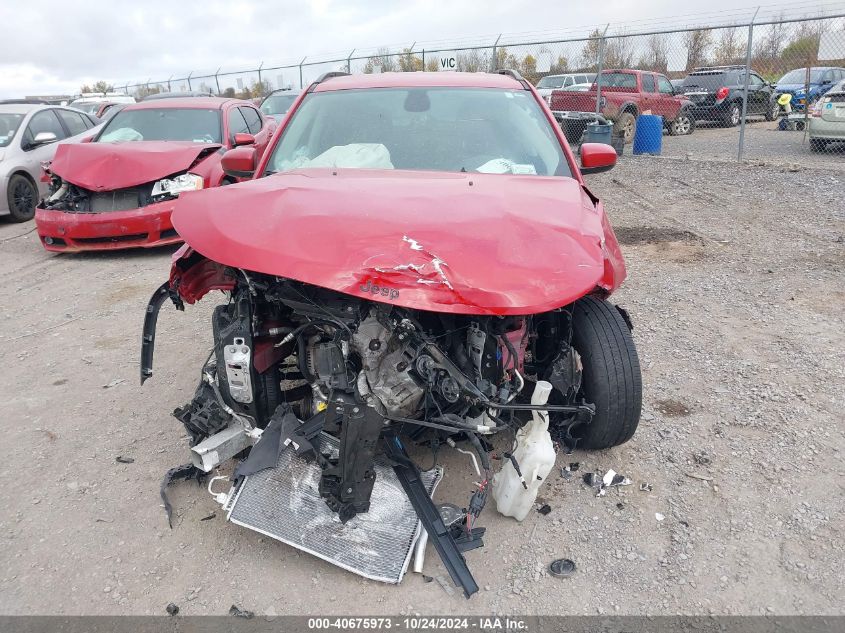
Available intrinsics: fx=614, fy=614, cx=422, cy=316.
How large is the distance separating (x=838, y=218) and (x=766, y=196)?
58.8 inches

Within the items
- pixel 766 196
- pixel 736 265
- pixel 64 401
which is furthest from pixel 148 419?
pixel 766 196

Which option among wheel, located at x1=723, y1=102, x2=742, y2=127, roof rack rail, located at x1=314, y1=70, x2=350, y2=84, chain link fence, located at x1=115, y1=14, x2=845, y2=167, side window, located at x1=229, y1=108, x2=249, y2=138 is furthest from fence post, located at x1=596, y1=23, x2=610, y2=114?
roof rack rail, located at x1=314, y1=70, x2=350, y2=84

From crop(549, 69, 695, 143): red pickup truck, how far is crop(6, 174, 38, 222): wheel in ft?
34.7

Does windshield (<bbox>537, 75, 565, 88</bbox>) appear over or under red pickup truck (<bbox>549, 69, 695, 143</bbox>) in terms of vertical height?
over

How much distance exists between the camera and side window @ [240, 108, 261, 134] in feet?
28.1

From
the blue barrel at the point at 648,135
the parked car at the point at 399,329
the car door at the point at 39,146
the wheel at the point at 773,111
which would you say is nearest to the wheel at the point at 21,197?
the car door at the point at 39,146

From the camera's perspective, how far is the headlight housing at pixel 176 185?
6504 millimetres

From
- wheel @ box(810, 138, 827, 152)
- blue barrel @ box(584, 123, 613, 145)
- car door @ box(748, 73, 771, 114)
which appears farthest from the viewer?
car door @ box(748, 73, 771, 114)

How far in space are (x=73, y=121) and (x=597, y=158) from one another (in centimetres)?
936

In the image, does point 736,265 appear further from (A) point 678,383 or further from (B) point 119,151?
(B) point 119,151

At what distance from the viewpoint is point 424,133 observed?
3623 millimetres

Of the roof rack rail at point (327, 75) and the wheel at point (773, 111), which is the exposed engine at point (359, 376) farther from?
the wheel at point (773, 111)

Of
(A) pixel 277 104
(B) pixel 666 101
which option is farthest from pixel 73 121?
(B) pixel 666 101

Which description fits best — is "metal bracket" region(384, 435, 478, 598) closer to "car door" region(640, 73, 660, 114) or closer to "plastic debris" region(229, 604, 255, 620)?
"plastic debris" region(229, 604, 255, 620)
